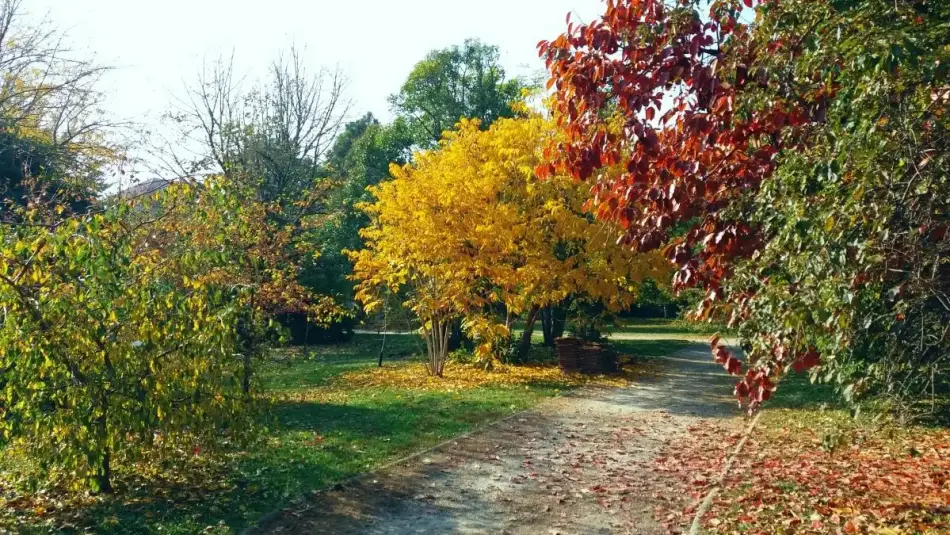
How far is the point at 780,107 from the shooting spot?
5.07 metres

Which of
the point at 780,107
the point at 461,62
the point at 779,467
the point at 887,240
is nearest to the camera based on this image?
the point at 887,240

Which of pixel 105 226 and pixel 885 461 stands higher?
pixel 105 226

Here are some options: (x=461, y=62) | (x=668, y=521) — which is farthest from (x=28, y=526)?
(x=461, y=62)

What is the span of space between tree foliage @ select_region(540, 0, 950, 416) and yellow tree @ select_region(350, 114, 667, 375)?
994cm

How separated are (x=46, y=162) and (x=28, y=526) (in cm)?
1193

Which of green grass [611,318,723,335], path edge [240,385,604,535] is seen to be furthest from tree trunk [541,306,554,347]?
path edge [240,385,604,535]

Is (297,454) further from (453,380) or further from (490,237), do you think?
(453,380)

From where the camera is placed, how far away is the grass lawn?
6.38 meters

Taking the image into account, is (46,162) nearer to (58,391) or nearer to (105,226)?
(105,226)

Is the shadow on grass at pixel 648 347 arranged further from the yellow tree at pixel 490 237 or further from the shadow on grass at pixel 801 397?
the yellow tree at pixel 490 237

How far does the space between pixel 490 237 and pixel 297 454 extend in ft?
26.0

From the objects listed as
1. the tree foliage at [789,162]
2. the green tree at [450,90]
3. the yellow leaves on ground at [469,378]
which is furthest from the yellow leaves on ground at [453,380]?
the green tree at [450,90]

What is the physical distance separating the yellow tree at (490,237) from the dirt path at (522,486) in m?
4.43

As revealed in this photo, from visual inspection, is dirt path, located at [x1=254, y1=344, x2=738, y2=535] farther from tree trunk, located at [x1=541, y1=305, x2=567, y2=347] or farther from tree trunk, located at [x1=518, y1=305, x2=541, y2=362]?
tree trunk, located at [x1=541, y1=305, x2=567, y2=347]
